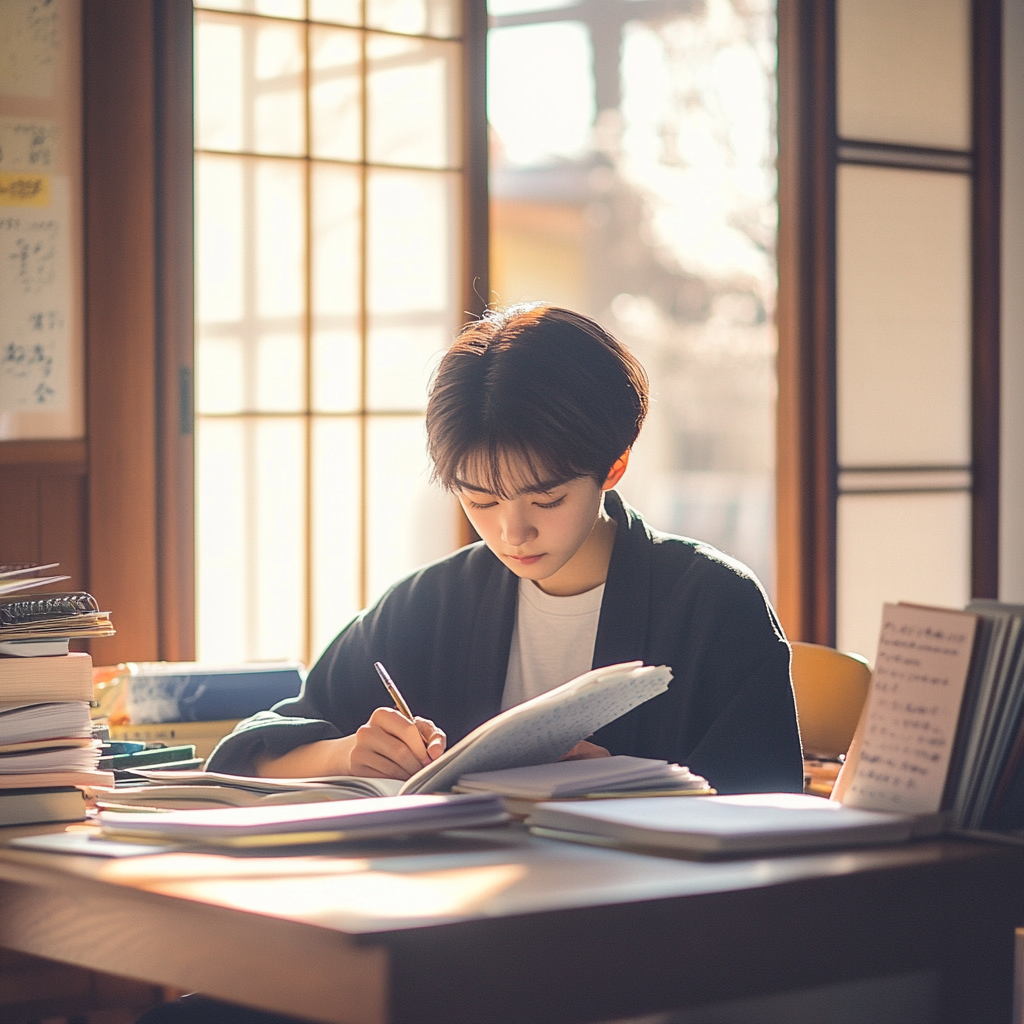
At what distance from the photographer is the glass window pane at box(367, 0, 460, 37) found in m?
3.20

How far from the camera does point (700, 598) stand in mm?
1795

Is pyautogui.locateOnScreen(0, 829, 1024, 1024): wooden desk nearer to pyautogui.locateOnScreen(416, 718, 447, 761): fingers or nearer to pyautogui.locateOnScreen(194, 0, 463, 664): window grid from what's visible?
pyautogui.locateOnScreen(416, 718, 447, 761): fingers

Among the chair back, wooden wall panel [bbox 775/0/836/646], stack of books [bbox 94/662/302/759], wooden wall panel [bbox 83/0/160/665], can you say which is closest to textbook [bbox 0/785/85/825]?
stack of books [bbox 94/662/302/759]

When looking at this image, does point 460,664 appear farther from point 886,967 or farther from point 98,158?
point 98,158

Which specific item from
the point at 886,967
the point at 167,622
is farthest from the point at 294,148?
the point at 886,967

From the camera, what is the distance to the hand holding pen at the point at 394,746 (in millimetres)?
1411

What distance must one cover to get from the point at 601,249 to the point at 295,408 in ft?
28.8

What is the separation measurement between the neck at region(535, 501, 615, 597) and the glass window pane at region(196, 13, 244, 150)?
A: 1.59m

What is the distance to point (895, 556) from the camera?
3.80 metres

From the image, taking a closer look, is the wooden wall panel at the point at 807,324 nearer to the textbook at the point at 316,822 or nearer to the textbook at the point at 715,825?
the textbook at the point at 715,825

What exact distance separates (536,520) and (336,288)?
64.9 inches

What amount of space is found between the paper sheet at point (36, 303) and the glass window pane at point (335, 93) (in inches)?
24.4

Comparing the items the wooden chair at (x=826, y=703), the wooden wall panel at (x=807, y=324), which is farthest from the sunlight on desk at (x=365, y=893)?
the wooden wall panel at (x=807, y=324)

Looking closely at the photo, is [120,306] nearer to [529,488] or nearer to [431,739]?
[529,488]
